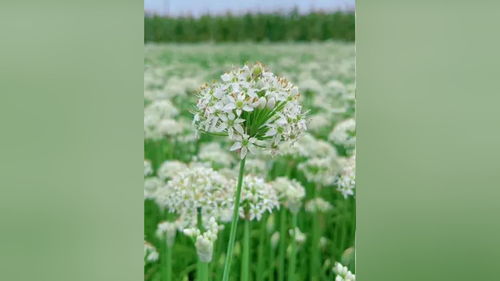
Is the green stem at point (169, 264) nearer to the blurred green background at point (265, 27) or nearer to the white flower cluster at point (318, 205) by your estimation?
the white flower cluster at point (318, 205)

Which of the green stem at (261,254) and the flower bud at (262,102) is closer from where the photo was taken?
the flower bud at (262,102)

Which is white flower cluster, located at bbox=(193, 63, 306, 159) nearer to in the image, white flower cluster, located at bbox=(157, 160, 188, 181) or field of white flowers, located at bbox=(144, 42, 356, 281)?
field of white flowers, located at bbox=(144, 42, 356, 281)
